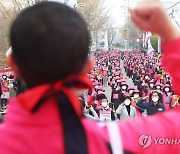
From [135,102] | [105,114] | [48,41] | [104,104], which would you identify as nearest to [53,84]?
[48,41]

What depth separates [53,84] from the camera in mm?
1155

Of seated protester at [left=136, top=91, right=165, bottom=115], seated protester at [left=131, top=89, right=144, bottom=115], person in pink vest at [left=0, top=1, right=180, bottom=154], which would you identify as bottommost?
seated protester at [left=131, top=89, right=144, bottom=115]

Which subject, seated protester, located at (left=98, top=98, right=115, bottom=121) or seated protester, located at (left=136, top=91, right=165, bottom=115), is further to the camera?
seated protester, located at (left=136, top=91, right=165, bottom=115)

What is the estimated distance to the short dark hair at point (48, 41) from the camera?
1113 mm

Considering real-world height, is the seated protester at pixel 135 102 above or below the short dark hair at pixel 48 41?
below

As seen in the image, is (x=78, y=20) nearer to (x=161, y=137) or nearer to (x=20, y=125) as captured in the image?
(x=20, y=125)

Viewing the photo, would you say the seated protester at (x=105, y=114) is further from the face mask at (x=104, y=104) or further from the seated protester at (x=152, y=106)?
the seated protester at (x=152, y=106)

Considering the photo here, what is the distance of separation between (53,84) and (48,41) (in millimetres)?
113

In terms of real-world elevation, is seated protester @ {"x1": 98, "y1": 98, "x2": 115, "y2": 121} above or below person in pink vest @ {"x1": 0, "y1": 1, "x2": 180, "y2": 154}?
below

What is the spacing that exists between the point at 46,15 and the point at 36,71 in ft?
0.46

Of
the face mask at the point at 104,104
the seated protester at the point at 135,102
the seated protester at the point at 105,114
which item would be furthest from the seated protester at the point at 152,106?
the seated protester at the point at 105,114

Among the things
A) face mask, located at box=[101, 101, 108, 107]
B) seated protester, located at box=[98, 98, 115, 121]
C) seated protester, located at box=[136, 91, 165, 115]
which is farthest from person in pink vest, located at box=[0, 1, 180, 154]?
face mask, located at box=[101, 101, 108, 107]

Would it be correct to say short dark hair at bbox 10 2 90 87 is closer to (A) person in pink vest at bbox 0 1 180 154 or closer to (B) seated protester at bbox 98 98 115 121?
(A) person in pink vest at bbox 0 1 180 154

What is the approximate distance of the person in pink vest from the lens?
3.66 feet
